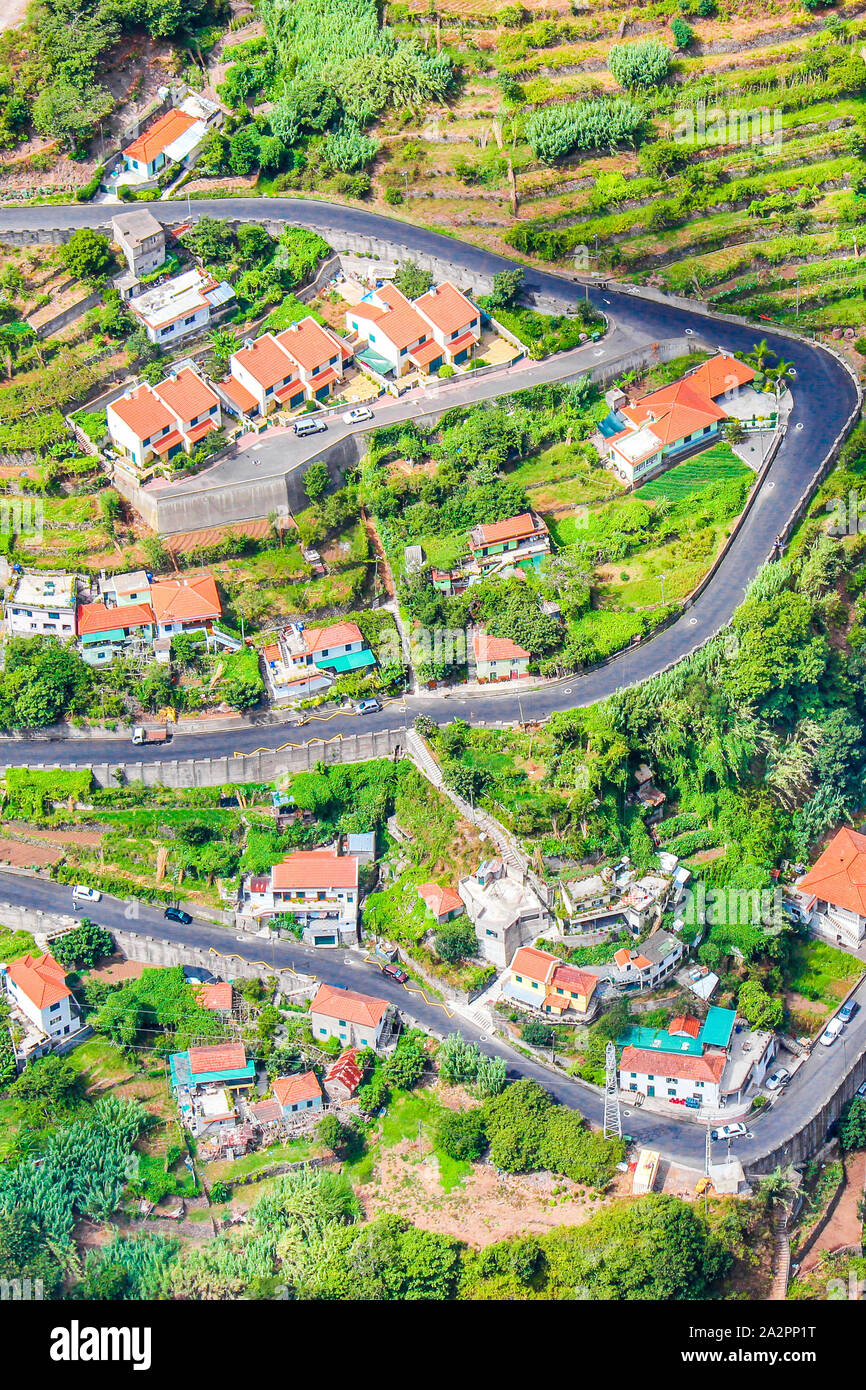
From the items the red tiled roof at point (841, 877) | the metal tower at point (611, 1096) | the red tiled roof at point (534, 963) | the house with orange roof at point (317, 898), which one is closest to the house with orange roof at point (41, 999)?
the house with orange roof at point (317, 898)

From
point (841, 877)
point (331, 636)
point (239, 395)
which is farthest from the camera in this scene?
point (239, 395)

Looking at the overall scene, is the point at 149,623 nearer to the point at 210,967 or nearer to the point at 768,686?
the point at 210,967

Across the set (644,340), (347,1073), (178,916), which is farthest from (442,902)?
(644,340)

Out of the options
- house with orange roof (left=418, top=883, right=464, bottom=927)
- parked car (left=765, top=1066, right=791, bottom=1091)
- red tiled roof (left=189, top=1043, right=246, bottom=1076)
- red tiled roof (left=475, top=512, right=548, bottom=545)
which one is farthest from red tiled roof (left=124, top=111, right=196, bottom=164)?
parked car (left=765, top=1066, right=791, bottom=1091)

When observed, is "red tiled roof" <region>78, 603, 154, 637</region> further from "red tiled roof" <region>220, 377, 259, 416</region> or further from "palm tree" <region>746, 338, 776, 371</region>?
"palm tree" <region>746, 338, 776, 371</region>

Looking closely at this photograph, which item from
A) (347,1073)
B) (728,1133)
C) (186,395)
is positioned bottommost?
(728,1133)

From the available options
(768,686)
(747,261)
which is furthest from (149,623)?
(747,261)

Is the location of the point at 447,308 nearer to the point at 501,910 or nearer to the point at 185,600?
the point at 185,600
